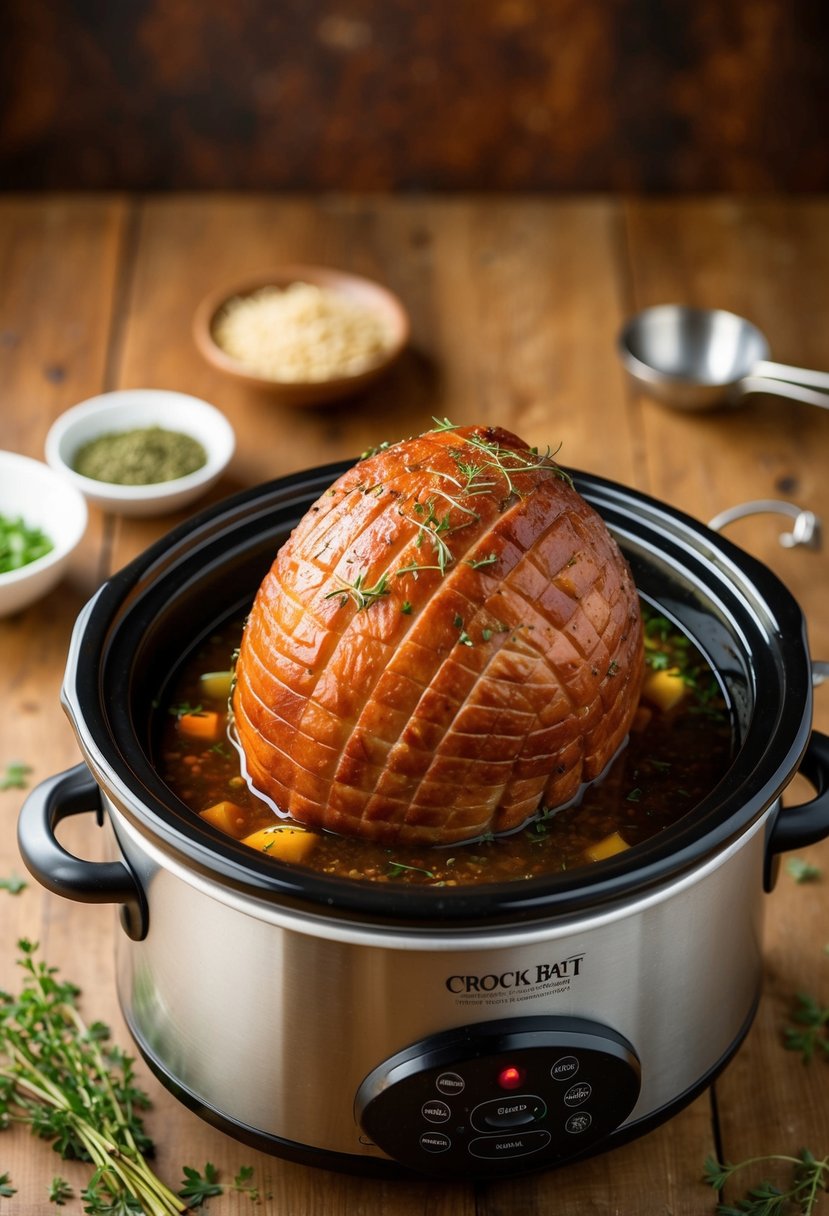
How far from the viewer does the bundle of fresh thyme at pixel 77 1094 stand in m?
2.01

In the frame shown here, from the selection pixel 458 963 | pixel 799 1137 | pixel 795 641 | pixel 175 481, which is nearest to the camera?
pixel 458 963

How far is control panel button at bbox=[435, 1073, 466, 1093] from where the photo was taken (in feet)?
5.86

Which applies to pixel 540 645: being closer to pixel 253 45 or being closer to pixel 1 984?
pixel 1 984

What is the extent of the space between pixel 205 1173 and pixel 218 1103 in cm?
12

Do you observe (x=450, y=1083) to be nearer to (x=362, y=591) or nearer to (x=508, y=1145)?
(x=508, y=1145)

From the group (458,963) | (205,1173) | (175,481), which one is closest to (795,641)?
(458,963)

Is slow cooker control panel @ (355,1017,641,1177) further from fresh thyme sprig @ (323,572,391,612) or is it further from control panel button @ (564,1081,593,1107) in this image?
fresh thyme sprig @ (323,572,391,612)

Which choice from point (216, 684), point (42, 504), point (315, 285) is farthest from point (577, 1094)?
point (315, 285)

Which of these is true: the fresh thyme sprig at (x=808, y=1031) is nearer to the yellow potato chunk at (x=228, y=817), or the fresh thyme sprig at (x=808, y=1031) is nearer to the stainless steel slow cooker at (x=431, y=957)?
the stainless steel slow cooker at (x=431, y=957)

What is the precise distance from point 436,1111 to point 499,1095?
0.08 metres

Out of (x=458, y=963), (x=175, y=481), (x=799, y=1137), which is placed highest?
(x=175, y=481)

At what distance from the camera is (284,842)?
6.34ft

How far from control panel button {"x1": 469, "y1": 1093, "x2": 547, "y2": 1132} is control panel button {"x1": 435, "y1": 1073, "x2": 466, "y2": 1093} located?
0.15ft

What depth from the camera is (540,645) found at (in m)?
1.86
